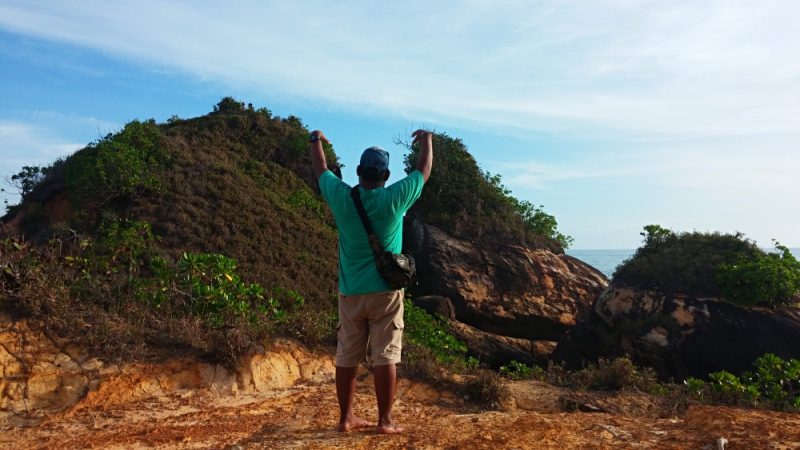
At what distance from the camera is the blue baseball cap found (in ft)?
13.0

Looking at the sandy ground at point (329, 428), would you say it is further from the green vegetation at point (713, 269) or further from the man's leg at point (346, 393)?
the green vegetation at point (713, 269)

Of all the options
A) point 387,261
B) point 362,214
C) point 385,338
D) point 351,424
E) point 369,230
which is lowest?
point 351,424

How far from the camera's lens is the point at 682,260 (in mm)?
12180

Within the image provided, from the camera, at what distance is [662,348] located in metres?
11.0

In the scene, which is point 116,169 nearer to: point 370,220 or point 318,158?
point 318,158

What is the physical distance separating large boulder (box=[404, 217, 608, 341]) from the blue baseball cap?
457 inches

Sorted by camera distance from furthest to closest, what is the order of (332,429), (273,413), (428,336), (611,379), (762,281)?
(762,281) → (428,336) → (611,379) → (273,413) → (332,429)

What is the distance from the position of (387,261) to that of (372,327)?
0.51m

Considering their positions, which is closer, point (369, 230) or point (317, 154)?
point (369, 230)

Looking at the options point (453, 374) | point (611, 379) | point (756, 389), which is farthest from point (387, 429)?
point (756, 389)

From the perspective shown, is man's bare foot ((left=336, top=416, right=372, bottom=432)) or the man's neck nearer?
the man's neck

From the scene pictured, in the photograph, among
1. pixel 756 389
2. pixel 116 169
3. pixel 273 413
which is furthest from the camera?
pixel 116 169

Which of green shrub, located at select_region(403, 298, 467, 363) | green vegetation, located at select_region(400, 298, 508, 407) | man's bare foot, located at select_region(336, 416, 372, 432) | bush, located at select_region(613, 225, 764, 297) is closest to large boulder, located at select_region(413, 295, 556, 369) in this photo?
bush, located at select_region(613, 225, 764, 297)

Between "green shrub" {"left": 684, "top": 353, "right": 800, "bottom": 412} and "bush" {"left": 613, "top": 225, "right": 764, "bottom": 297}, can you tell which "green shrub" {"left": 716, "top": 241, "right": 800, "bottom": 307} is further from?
"green shrub" {"left": 684, "top": 353, "right": 800, "bottom": 412}
